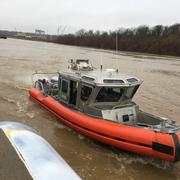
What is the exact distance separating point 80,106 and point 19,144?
3511mm

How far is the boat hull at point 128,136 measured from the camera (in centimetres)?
597

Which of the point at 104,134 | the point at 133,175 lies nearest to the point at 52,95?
the point at 104,134

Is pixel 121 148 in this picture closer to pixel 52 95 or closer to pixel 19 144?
pixel 19 144

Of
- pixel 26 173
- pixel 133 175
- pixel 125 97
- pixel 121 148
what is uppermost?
pixel 125 97

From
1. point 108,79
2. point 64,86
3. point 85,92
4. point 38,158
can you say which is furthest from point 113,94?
point 38,158

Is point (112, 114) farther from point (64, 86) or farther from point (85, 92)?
point (64, 86)

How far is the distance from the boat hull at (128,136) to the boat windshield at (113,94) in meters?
0.67

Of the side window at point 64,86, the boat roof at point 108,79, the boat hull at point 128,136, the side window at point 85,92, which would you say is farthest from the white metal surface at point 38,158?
the side window at point 64,86

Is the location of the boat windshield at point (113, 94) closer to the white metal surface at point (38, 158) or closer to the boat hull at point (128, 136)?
the boat hull at point (128, 136)

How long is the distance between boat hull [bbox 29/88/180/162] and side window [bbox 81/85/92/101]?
1.67ft

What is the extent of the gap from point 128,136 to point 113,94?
1476 mm

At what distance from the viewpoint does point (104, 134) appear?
6977 millimetres

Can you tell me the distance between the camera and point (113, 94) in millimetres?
7523

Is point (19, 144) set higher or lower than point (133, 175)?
higher
